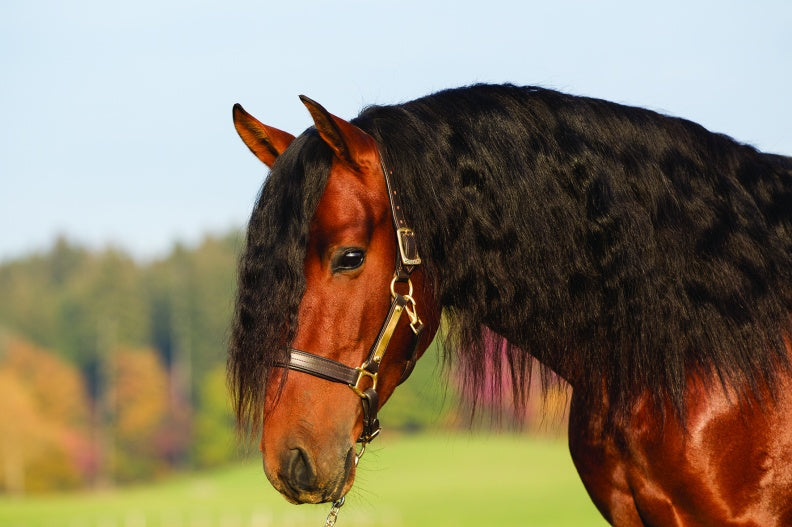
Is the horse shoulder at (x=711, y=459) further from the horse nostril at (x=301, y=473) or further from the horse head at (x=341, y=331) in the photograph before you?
the horse nostril at (x=301, y=473)

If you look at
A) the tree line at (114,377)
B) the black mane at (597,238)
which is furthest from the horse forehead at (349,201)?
the tree line at (114,377)

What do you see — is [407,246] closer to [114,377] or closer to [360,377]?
[360,377]

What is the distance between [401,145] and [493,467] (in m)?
65.5

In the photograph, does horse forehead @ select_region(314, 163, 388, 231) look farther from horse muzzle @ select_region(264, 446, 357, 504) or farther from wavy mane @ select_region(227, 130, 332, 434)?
horse muzzle @ select_region(264, 446, 357, 504)

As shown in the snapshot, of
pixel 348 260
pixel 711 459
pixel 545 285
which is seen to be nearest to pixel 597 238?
pixel 545 285

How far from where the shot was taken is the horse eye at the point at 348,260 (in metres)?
3.58

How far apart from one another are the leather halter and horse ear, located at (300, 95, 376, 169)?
0.30 ft

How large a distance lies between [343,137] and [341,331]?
730 millimetres

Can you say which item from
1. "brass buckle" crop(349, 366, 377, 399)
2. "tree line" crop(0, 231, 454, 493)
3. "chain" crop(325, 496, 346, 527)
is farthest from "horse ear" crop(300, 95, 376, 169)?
"tree line" crop(0, 231, 454, 493)

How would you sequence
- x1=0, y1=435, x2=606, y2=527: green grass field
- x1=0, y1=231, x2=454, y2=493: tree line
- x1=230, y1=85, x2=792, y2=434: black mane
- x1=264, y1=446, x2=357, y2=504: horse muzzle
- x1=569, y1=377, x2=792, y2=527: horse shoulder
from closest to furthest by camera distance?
x1=264, y1=446, x2=357, y2=504: horse muzzle
x1=569, y1=377, x2=792, y2=527: horse shoulder
x1=230, y1=85, x2=792, y2=434: black mane
x1=0, y1=435, x2=606, y2=527: green grass field
x1=0, y1=231, x2=454, y2=493: tree line

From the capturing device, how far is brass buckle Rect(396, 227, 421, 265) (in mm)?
3689

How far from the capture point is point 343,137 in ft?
12.0

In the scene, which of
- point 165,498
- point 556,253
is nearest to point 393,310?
point 556,253

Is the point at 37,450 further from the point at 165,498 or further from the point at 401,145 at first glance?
the point at 401,145
